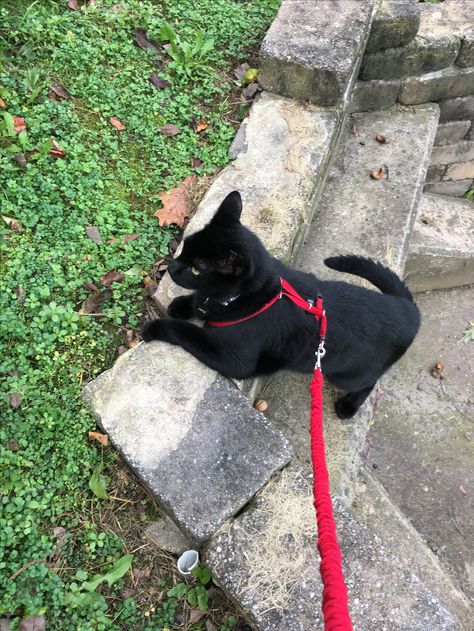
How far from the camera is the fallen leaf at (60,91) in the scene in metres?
3.01

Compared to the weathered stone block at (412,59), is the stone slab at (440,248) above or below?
below

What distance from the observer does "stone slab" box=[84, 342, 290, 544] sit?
2021 millimetres

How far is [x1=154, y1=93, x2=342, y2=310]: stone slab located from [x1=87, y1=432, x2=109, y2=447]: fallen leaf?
75cm

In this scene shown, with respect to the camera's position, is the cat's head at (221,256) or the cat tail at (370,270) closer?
the cat's head at (221,256)

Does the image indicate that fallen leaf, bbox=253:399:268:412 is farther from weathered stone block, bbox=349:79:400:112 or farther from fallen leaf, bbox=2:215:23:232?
weathered stone block, bbox=349:79:400:112

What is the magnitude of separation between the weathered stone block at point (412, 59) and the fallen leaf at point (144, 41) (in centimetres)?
154

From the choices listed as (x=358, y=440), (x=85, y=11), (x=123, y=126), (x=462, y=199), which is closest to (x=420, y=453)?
(x=358, y=440)

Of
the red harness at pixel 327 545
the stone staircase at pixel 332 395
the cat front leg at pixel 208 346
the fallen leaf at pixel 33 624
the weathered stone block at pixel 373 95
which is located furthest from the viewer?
the weathered stone block at pixel 373 95

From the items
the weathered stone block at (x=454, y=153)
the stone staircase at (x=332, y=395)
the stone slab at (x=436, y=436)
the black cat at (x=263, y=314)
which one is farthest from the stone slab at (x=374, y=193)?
the stone slab at (x=436, y=436)

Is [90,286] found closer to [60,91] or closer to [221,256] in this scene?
[221,256]

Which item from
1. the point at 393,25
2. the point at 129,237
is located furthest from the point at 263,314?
the point at 393,25

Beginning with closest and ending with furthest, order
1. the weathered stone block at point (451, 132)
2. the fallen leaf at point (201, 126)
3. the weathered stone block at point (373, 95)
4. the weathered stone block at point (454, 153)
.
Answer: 1. the fallen leaf at point (201, 126)
2. the weathered stone block at point (373, 95)
3. the weathered stone block at point (451, 132)
4. the weathered stone block at point (454, 153)

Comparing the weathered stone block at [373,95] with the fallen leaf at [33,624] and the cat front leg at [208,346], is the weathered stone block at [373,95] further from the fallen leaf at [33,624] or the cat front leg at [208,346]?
the fallen leaf at [33,624]

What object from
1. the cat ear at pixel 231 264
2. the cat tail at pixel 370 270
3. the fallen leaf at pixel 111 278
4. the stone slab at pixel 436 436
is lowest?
the stone slab at pixel 436 436
